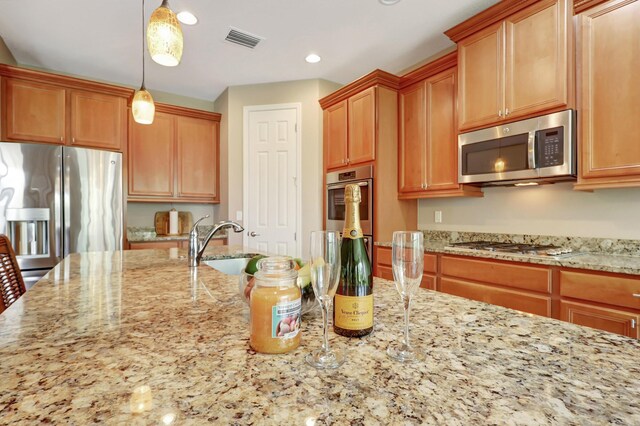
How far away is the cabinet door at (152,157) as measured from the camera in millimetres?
3689

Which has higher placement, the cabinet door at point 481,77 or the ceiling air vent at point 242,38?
the ceiling air vent at point 242,38

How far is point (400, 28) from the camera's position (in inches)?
106

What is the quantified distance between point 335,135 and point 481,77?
1520 mm

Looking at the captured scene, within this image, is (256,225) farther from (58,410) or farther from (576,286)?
(58,410)

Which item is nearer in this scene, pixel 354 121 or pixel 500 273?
pixel 500 273

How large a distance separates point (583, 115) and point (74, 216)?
158 inches

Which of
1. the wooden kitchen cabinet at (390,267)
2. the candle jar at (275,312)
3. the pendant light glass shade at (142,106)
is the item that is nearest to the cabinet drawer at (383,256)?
the wooden kitchen cabinet at (390,267)

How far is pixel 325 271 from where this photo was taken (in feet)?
1.85

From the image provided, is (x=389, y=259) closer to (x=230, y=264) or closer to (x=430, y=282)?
(x=430, y=282)

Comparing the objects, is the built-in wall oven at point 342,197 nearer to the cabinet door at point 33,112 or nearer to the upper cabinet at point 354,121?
the upper cabinet at point 354,121

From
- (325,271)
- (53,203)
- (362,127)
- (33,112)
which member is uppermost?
(33,112)

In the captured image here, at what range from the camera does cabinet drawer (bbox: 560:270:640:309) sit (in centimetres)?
154

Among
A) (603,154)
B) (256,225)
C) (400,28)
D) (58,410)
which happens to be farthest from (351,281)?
(256,225)

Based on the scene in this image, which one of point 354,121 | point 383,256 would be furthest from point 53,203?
point 383,256
